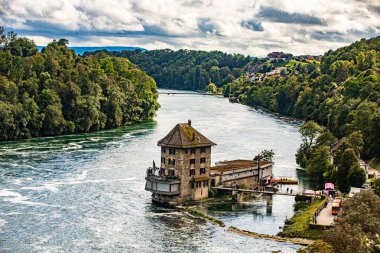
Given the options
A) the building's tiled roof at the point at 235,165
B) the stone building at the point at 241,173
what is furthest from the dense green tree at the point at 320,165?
the building's tiled roof at the point at 235,165

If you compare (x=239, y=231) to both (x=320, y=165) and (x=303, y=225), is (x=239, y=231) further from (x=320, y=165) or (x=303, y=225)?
(x=320, y=165)

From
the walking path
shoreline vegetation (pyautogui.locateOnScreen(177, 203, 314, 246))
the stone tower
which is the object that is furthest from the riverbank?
the walking path

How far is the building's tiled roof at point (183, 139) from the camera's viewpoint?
8344cm

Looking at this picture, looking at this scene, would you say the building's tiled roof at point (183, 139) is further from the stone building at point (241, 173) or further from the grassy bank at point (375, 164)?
the grassy bank at point (375, 164)

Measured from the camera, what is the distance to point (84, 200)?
269ft

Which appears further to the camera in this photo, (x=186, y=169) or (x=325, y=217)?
(x=186, y=169)

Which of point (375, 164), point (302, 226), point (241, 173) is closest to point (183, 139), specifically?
point (241, 173)

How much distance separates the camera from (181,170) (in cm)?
8300

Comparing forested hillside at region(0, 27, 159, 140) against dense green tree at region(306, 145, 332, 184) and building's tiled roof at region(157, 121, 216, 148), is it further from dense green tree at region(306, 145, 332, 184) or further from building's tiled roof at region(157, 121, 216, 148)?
dense green tree at region(306, 145, 332, 184)

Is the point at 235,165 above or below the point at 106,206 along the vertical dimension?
above

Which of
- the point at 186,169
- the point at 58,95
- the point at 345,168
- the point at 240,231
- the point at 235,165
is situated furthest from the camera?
the point at 58,95

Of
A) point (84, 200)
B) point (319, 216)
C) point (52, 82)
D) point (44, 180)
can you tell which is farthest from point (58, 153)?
point (319, 216)

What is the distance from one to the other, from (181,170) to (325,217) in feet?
63.3

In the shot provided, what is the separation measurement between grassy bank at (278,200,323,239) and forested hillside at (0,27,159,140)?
249 feet
